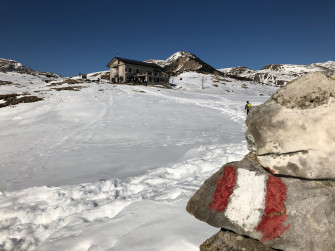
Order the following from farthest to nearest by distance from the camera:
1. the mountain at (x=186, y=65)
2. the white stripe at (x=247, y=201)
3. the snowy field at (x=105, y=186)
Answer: the mountain at (x=186, y=65)
the snowy field at (x=105, y=186)
the white stripe at (x=247, y=201)

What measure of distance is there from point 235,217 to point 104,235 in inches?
78.4

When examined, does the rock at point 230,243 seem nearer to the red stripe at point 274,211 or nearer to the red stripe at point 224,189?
the red stripe at point 274,211

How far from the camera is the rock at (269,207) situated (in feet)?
7.61

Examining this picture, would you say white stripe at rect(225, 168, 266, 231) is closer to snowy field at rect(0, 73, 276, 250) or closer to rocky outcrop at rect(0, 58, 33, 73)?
snowy field at rect(0, 73, 276, 250)

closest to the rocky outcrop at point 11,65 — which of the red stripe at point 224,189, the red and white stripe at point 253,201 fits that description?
the red stripe at point 224,189

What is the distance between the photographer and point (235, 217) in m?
2.77

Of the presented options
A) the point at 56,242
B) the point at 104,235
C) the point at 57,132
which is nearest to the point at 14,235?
the point at 56,242

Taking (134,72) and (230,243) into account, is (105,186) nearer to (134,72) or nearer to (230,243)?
(230,243)

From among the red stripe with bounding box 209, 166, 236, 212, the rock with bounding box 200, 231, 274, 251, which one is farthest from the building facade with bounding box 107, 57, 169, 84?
the rock with bounding box 200, 231, 274, 251

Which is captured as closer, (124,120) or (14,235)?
(14,235)

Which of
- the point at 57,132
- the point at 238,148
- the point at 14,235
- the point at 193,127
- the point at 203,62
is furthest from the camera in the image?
the point at 203,62

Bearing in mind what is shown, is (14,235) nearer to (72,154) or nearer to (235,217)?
(235,217)

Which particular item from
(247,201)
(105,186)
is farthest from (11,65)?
(247,201)

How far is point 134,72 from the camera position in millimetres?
61906
